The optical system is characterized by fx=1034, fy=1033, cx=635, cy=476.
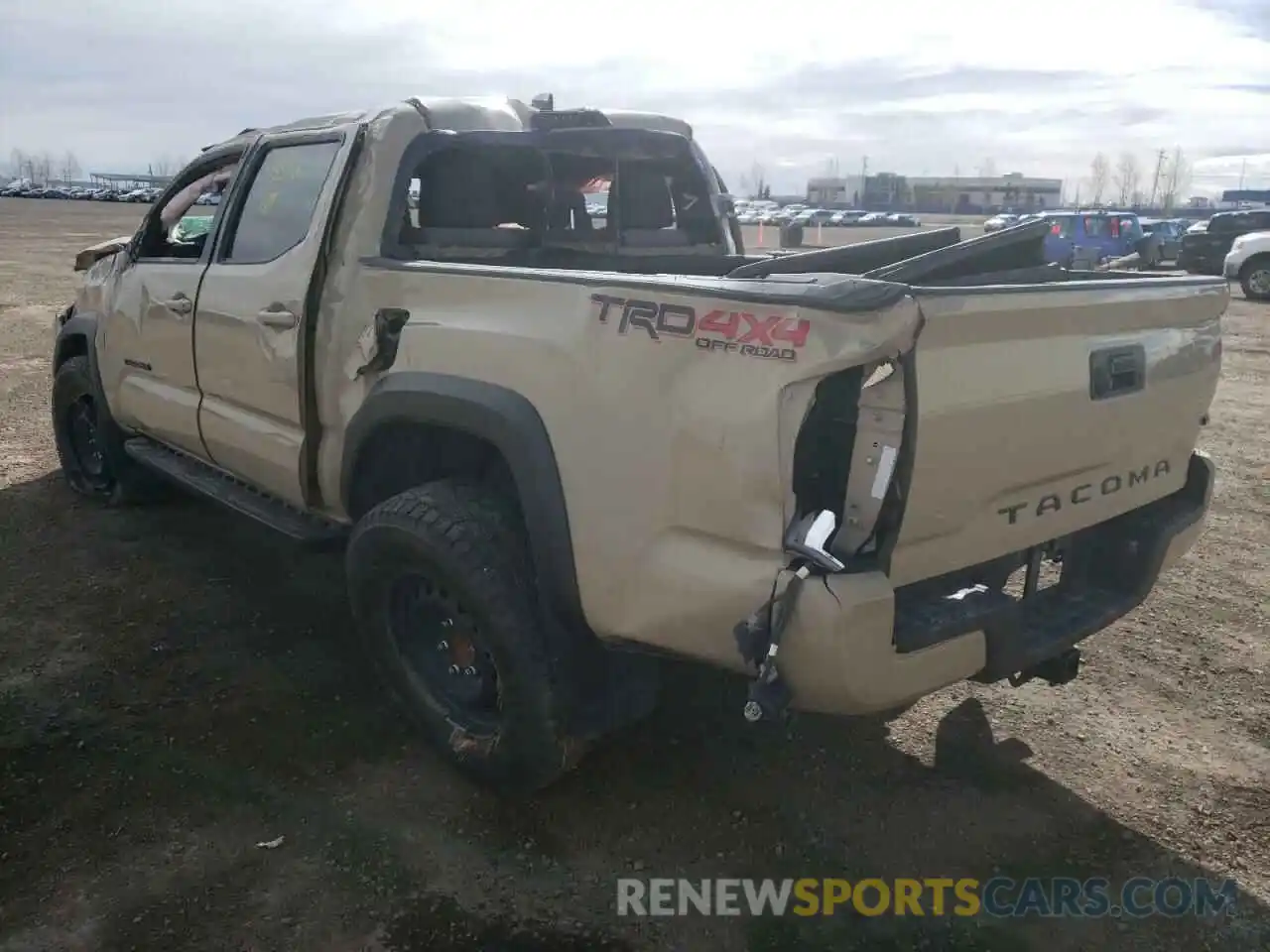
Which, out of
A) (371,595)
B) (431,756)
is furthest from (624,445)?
(431,756)

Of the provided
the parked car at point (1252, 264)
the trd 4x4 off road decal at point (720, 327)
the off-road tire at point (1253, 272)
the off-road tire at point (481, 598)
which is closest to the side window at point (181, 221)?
the off-road tire at point (481, 598)

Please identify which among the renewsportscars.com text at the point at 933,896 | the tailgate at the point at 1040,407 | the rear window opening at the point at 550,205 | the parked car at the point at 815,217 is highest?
the rear window opening at the point at 550,205

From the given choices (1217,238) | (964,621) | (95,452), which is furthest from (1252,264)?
(964,621)

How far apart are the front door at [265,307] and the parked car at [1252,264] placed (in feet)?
62.1

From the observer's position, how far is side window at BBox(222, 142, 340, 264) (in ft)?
12.2

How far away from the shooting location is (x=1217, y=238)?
21.6 meters

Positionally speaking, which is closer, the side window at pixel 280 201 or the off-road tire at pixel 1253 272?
the side window at pixel 280 201

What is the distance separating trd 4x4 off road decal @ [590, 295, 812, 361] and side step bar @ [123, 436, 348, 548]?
176 centimetres

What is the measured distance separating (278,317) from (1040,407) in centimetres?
251

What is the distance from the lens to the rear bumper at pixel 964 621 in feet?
7.31

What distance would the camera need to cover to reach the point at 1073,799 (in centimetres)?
311

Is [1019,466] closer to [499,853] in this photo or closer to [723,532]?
[723,532]

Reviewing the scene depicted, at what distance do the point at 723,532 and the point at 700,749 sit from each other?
128 cm

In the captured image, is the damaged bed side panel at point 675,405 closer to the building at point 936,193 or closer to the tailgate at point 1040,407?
the tailgate at point 1040,407
